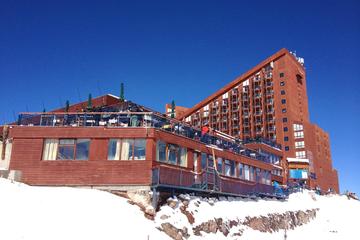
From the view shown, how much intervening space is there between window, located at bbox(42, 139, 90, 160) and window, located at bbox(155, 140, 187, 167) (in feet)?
11.9

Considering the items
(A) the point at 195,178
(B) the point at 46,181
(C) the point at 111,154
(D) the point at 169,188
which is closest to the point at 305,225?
(A) the point at 195,178

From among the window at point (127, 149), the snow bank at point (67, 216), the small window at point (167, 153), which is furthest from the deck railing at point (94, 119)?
the snow bank at point (67, 216)

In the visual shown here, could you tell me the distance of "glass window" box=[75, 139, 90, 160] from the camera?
25844 millimetres

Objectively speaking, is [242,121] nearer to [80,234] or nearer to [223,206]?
[223,206]

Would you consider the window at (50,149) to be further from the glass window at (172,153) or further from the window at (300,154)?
the window at (300,154)

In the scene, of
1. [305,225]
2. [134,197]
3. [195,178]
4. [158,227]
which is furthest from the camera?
[305,225]

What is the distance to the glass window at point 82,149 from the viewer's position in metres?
25.8

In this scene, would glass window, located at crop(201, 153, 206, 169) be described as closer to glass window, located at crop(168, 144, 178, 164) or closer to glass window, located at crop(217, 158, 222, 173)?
glass window, located at crop(217, 158, 222, 173)

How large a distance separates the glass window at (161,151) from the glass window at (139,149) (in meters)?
1.07

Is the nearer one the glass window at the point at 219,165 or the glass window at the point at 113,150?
the glass window at the point at 113,150

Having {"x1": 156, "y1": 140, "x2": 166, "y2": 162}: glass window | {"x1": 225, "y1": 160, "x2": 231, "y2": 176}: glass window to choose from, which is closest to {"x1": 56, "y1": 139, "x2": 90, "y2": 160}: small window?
{"x1": 156, "y1": 140, "x2": 166, "y2": 162}: glass window

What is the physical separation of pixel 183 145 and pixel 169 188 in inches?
201

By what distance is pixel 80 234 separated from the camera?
1675cm

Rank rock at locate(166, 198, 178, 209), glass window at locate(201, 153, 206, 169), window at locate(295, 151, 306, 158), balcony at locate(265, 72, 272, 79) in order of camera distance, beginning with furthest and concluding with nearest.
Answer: balcony at locate(265, 72, 272, 79) < window at locate(295, 151, 306, 158) < glass window at locate(201, 153, 206, 169) < rock at locate(166, 198, 178, 209)
